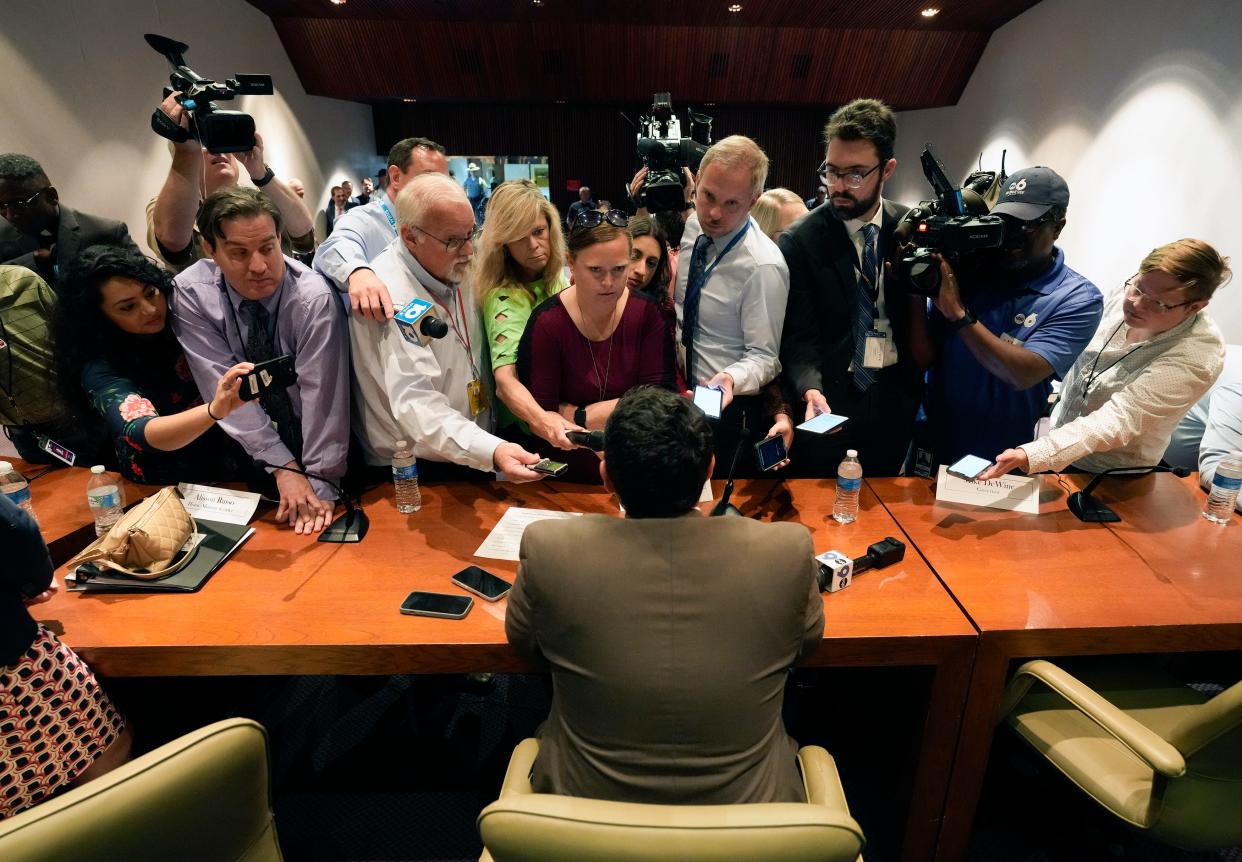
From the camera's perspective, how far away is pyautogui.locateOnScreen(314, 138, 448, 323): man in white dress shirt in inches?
71.3

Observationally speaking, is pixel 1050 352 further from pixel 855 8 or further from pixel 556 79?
pixel 556 79

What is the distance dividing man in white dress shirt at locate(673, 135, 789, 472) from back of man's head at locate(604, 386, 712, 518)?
864mm

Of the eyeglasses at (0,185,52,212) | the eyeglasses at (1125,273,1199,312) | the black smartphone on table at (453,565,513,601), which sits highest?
the eyeglasses at (0,185,52,212)

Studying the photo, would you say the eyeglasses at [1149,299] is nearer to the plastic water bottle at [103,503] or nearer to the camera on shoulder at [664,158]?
the camera on shoulder at [664,158]

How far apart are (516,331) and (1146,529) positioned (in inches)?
74.5

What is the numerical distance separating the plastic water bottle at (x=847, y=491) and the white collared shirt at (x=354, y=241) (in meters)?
1.50

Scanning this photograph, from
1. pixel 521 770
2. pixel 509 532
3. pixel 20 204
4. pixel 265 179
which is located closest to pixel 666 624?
pixel 521 770

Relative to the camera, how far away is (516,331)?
2111mm

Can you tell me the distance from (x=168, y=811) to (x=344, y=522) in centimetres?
95

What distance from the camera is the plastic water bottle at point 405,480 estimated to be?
1893mm

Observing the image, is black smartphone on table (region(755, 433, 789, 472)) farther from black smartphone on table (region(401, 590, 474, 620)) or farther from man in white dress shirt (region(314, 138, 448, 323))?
man in white dress shirt (region(314, 138, 448, 323))

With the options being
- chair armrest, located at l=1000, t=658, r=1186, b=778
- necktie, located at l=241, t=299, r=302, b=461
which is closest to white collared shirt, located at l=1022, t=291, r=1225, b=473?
chair armrest, located at l=1000, t=658, r=1186, b=778

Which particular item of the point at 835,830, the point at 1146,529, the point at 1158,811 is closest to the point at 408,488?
the point at 835,830

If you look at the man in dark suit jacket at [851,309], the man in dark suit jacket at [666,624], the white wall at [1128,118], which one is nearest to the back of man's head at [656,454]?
the man in dark suit jacket at [666,624]
